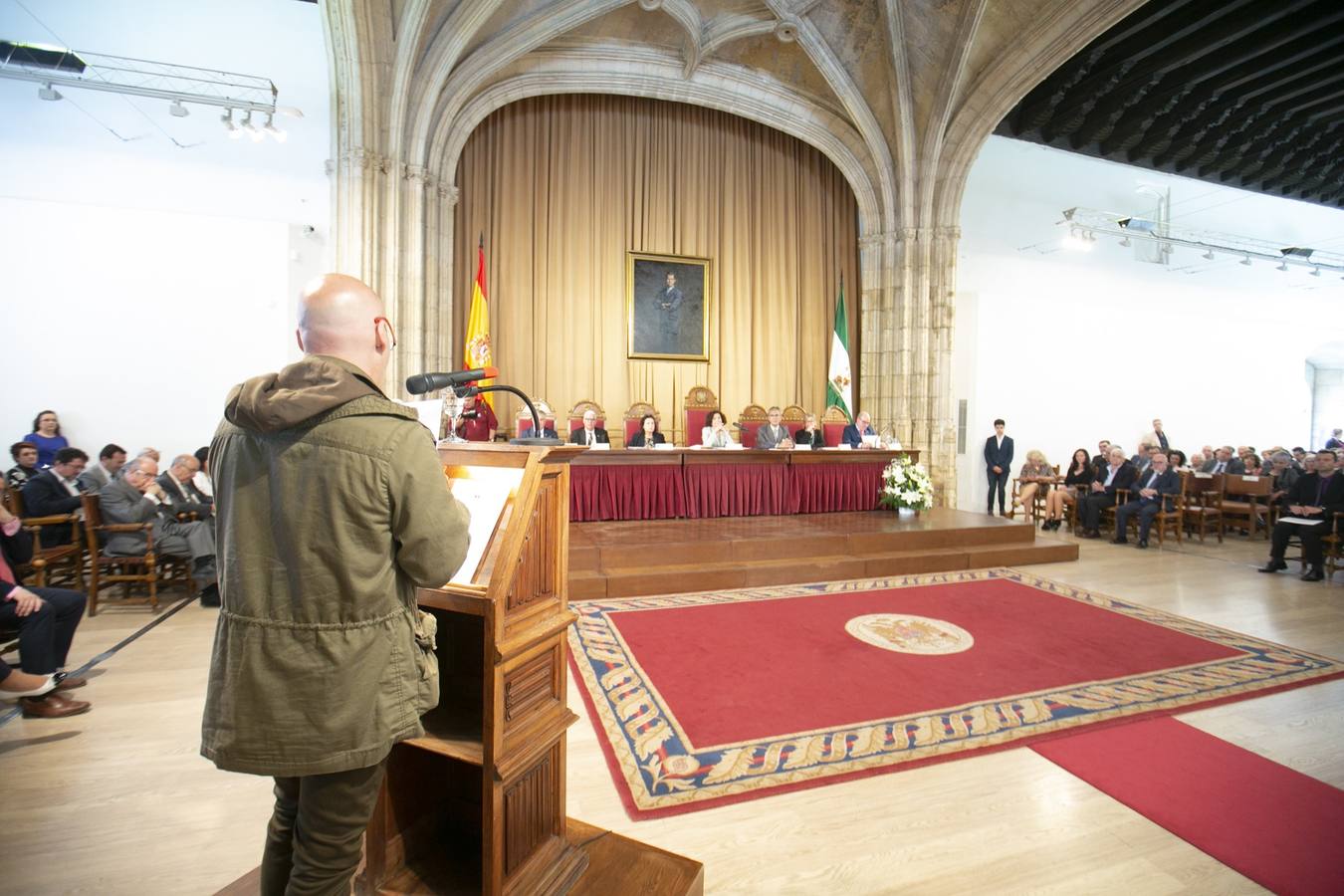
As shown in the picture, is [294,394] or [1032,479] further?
[1032,479]

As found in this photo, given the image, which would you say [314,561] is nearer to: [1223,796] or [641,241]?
[1223,796]

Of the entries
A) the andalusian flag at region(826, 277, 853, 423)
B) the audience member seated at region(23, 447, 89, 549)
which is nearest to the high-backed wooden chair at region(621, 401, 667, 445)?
the andalusian flag at region(826, 277, 853, 423)

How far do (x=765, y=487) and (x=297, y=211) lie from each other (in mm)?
6273

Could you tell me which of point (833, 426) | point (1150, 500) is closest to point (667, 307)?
point (833, 426)

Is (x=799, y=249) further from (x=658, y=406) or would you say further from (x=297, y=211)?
(x=297, y=211)

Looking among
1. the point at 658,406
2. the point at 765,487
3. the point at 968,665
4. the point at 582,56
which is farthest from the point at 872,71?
the point at 968,665

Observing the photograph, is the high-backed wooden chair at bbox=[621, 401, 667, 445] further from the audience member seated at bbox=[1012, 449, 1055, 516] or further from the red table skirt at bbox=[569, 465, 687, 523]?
the audience member seated at bbox=[1012, 449, 1055, 516]

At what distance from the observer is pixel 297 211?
23.2ft

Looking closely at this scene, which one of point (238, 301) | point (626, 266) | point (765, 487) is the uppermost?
point (626, 266)

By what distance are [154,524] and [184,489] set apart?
0.47 metres

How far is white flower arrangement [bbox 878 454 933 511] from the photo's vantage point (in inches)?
266

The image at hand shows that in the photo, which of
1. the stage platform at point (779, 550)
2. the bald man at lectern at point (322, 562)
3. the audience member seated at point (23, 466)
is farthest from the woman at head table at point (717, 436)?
the audience member seated at point (23, 466)

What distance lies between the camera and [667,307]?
8.81 m

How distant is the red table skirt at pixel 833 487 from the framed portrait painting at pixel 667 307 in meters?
3.00
